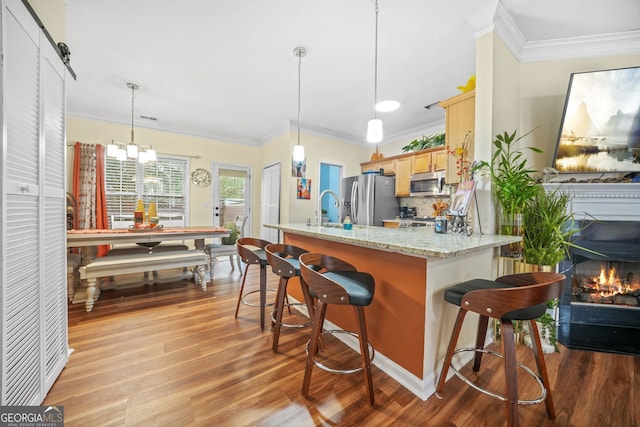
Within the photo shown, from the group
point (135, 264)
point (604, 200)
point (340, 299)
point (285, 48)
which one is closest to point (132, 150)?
point (135, 264)

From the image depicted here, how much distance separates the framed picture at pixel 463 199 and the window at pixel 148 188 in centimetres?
489

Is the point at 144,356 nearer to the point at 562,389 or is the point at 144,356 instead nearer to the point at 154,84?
the point at 562,389

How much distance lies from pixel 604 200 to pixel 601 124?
2.13 feet

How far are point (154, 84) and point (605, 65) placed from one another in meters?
4.84

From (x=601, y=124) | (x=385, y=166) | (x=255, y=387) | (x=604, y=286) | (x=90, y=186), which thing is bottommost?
(x=255, y=387)

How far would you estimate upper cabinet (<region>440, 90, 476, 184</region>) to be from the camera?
88.0 inches

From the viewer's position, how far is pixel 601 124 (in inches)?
83.3

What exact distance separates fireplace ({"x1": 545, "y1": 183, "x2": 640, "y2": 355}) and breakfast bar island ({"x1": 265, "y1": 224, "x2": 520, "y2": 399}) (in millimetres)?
1193

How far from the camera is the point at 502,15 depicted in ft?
6.43

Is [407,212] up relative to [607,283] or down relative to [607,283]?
up

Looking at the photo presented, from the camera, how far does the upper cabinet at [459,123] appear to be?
2.23 m

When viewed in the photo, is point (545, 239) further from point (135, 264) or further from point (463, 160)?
point (135, 264)

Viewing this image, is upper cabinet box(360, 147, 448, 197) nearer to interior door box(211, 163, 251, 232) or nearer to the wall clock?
interior door box(211, 163, 251, 232)

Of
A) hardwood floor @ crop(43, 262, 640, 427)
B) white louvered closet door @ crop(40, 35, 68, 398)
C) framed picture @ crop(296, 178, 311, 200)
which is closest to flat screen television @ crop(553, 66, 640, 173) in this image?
hardwood floor @ crop(43, 262, 640, 427)
